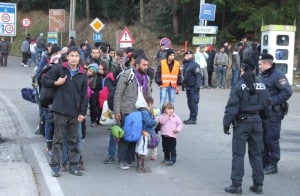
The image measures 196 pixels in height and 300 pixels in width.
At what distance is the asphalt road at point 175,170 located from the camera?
748 centimetres

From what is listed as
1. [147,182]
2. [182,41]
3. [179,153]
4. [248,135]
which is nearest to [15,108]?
[179,153]

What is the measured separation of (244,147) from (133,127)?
1901mm

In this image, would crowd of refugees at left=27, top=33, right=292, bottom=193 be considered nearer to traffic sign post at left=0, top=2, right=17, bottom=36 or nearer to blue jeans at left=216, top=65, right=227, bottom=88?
traffic sign post at left=0, top=2, right=17, bottom=36

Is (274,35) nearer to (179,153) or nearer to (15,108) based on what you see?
(15,108)

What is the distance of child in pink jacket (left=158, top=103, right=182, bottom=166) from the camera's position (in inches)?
355

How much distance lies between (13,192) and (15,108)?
8565mm

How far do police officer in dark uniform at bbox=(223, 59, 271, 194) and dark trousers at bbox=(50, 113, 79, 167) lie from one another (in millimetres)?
2330

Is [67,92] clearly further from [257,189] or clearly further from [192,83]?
[192,83]

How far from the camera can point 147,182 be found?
7859 millimetres

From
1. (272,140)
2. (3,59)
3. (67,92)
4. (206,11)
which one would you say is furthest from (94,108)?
(3,59)

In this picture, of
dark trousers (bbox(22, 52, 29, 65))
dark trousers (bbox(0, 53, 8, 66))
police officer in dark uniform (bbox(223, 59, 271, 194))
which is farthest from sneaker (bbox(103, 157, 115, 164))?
dark trousers (bbox(22, 52, 29, 65))

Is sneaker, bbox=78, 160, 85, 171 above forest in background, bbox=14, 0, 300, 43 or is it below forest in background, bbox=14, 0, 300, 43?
below

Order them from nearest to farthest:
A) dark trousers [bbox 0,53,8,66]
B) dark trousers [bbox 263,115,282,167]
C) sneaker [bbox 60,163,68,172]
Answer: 1. sneaker [bbox 60,163,68,172]
2. dark trousers [bbox 263,115,282,167]
3. dark trousers [bbox 0,53,8,66]

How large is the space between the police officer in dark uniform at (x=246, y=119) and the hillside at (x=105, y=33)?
2521 cm
